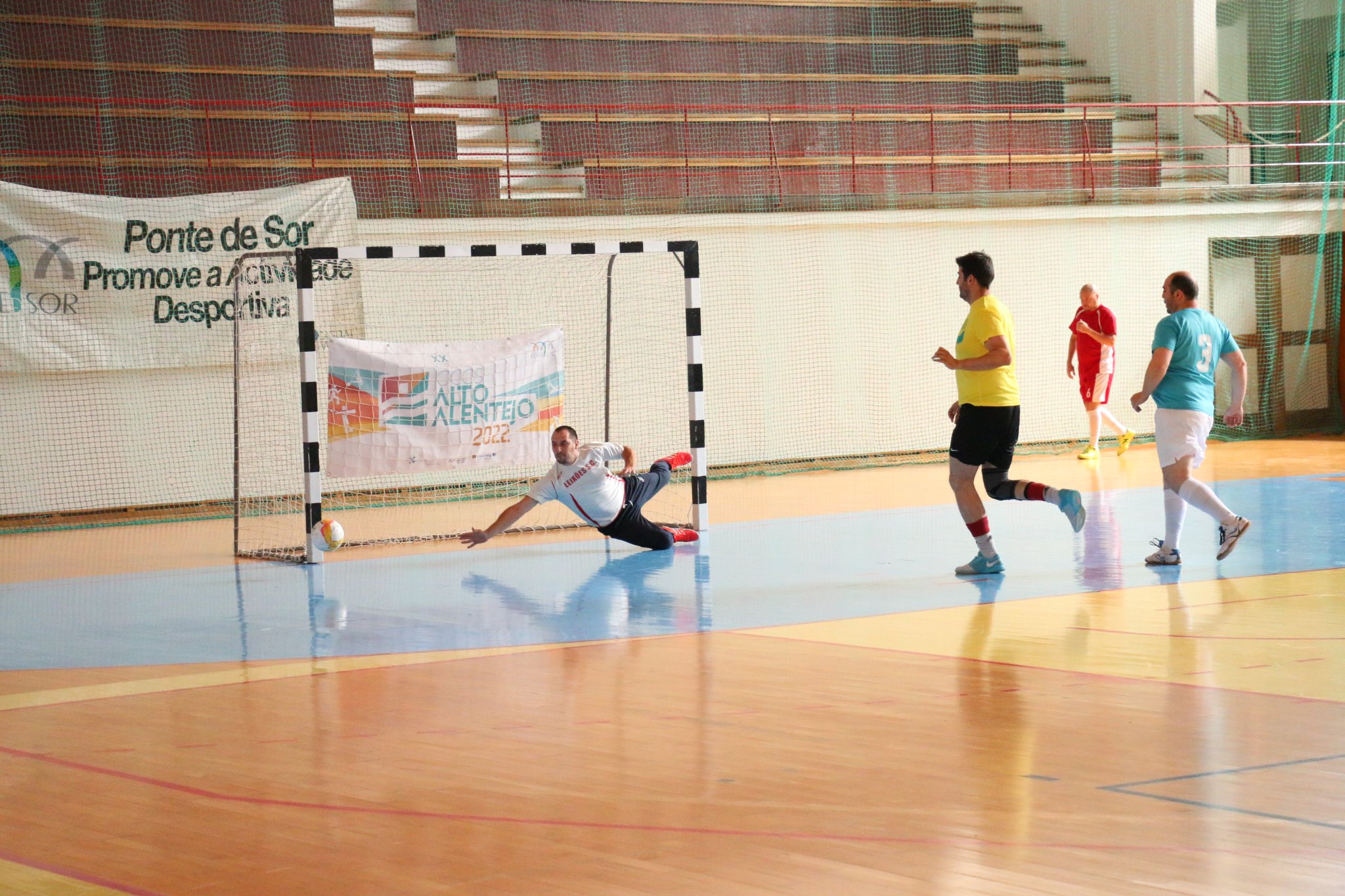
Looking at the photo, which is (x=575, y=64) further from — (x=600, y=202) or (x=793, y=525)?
(x=793, y=525)

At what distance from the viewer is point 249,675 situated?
21.5 ft

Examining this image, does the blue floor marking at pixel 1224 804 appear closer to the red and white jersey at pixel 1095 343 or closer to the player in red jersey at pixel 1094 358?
the player in red jersey at pixel 1094 358

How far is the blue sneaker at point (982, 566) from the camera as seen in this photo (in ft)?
28.5

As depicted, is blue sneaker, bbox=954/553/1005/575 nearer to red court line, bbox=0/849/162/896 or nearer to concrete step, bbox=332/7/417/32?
red court line, bbox=0/849/162/896

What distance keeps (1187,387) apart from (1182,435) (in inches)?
10.5

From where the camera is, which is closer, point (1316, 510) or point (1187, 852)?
point (1187, 852)

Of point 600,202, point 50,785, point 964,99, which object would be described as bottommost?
point 50,785

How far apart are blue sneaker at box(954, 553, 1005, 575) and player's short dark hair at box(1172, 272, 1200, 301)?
183 centimetres

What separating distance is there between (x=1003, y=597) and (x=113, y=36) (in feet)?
40.0

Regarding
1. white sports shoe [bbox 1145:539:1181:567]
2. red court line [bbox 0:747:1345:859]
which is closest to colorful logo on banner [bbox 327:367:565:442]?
white sports shoe [bbox 1145:539:1181:567]

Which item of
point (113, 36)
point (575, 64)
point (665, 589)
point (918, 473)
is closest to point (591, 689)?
point (665, 589)

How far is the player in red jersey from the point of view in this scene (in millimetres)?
15930

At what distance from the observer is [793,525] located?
1166 cm

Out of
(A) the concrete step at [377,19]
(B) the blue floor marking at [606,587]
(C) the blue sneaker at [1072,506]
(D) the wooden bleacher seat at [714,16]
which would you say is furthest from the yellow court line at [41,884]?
(D) the wooden bleacher seat at [714,16]
